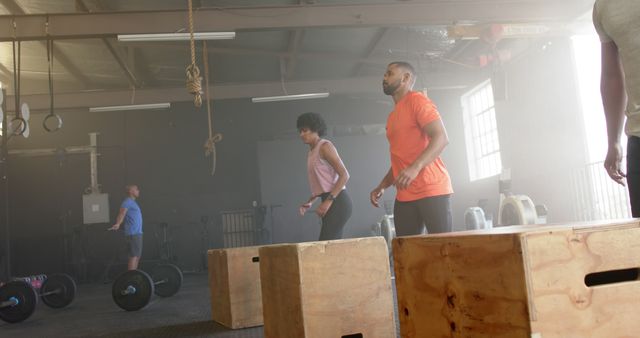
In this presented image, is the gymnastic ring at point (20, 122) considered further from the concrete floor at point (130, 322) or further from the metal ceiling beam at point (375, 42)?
the metal ceiling beam at point (375, 42)

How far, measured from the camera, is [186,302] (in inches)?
191

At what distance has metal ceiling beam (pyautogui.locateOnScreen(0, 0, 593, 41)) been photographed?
530 centimetres

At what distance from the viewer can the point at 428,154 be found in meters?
2.12

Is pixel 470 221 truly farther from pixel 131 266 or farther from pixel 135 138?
pixel 135 138

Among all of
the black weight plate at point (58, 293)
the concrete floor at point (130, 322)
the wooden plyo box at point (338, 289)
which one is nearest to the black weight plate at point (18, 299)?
the concrete floor at point (130, 322)

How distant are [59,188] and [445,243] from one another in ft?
31.2

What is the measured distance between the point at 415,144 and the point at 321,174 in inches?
30.4

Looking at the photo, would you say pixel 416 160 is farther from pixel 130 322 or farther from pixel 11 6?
pixel 11 6

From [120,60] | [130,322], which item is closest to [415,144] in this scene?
[130,322]

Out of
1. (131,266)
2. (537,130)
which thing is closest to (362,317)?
(131,266)

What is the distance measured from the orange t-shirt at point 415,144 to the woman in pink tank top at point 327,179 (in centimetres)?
51

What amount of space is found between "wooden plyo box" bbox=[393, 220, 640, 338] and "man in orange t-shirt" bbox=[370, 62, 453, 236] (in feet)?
3.45

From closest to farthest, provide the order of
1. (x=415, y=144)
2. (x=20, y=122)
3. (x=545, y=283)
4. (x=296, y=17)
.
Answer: (x=545, y=283) < (x=415, y=144) < (x=20, y=122) < (x=296, y=17)

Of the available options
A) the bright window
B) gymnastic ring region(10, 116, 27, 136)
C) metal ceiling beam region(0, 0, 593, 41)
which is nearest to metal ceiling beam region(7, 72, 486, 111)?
the bright window
